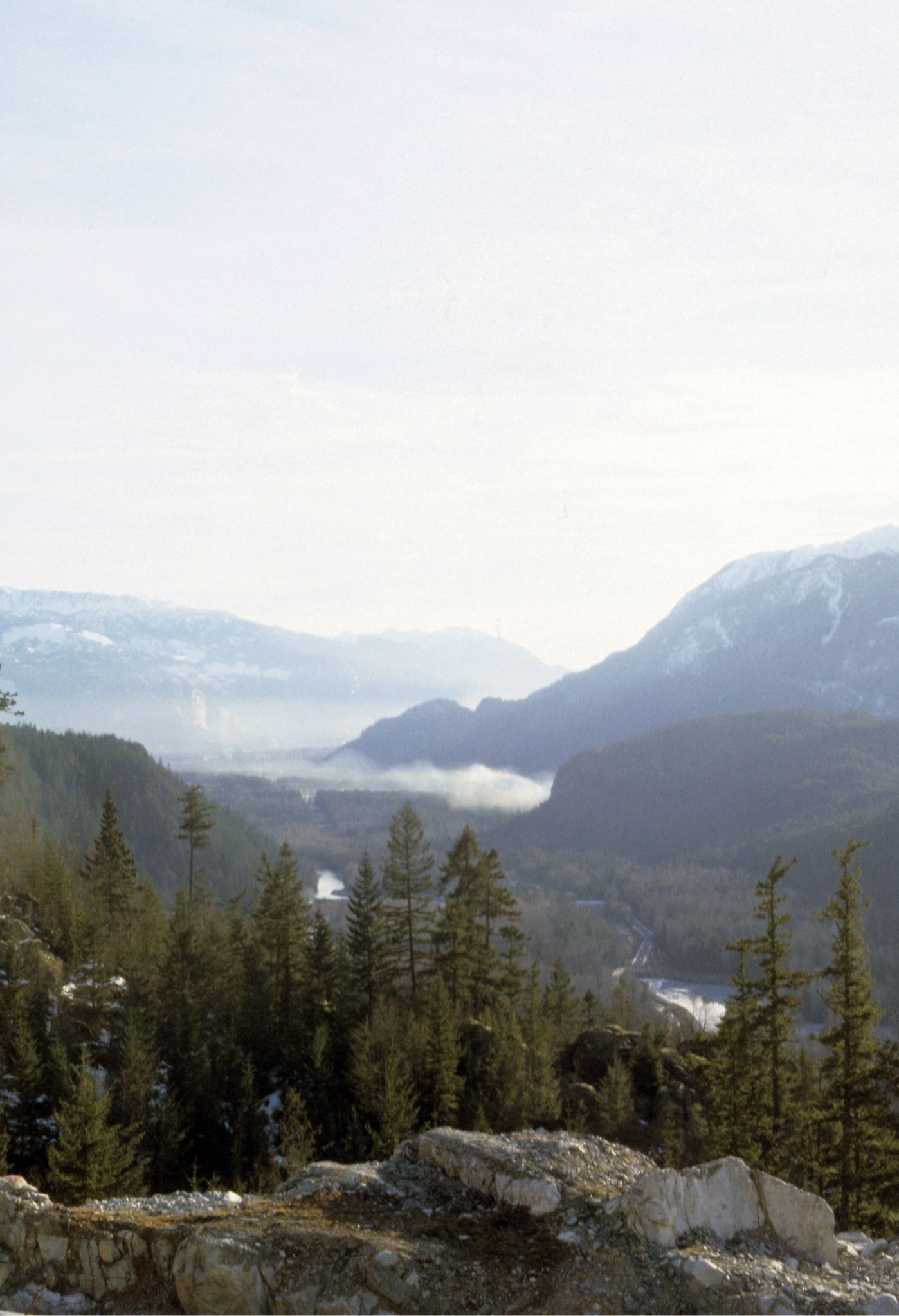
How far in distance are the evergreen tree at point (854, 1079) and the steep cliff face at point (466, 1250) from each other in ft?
50.6

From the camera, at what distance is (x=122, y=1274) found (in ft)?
48.3

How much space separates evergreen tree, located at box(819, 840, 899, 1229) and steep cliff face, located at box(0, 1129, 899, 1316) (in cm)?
1542

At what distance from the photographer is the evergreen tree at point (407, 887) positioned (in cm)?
5566

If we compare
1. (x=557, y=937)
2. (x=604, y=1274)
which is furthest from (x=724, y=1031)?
(x=557, y=937)

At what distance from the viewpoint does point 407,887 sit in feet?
184

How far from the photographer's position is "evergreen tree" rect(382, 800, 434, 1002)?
55656 millimetres

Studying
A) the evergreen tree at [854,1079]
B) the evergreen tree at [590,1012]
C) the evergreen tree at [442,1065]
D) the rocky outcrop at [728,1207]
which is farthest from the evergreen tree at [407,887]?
the rocky outcrop at [728,1207]

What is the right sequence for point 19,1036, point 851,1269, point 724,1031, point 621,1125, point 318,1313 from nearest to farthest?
1. point 318,1313
2. point 851,1269
3. point 724,1031
4. point 19,1036
5. point 621,1125

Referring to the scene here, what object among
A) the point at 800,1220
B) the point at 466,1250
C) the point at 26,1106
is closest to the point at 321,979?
the point at 26,1106

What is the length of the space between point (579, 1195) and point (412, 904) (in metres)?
43.1

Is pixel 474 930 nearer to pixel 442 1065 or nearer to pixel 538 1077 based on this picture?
pixel 538 1077

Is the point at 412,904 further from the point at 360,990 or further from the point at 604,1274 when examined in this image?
the point at 604,1274

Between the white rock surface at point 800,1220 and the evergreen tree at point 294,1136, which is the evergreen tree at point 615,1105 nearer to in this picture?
the evergreen tree at point 294,1136

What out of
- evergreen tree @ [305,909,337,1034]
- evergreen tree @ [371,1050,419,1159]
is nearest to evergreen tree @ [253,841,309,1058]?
evergreen tree @ [305,909,337,1034]
